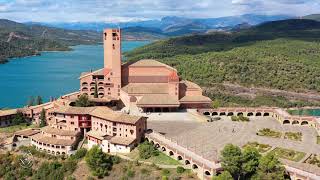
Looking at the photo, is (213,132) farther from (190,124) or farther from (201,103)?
(201,103)

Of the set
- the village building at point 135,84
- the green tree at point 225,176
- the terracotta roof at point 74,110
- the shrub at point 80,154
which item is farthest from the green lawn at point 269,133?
the shrub at point 80,154

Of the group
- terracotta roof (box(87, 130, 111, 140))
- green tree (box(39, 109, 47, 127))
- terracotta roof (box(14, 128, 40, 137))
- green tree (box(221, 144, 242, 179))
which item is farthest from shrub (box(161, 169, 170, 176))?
green tree (box(39, 109, 47, 127))

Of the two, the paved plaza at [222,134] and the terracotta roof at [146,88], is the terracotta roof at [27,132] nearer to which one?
the terracotta roof at [146,88]

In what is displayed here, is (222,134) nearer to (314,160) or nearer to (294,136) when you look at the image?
(294,136)

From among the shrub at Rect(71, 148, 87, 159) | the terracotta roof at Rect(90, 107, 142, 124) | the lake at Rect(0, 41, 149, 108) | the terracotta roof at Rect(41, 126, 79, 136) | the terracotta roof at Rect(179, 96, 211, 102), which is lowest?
the lake at Rect(0, 41, 149, 108)

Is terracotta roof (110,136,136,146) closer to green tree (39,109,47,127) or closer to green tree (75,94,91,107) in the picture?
green tree (75,94,91,107)
